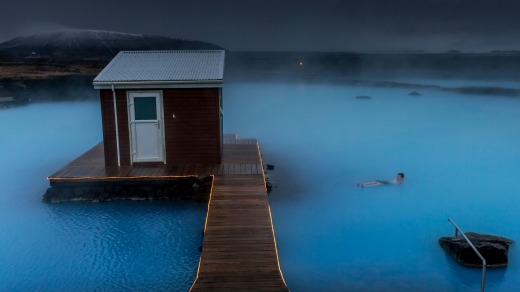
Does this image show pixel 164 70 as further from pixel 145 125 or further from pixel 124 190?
pixel 124 190

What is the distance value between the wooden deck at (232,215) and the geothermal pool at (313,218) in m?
0.77

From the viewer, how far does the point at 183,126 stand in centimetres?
1038

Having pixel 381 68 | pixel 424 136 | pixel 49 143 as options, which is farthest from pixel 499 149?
pixel 381 68

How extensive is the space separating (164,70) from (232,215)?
4746 millimetres

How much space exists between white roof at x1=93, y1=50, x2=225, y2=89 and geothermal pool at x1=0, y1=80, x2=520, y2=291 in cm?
283

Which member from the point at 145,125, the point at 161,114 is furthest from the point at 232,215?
the point at 145,125

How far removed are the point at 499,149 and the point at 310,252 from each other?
1381cm

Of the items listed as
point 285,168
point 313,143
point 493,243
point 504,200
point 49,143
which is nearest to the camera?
point 493,243

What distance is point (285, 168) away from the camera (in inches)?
518

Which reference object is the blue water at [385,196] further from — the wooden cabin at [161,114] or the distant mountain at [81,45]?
the distant mountain at [81,45]

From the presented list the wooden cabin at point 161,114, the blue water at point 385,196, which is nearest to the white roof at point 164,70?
the wooden cabin at point 161,114

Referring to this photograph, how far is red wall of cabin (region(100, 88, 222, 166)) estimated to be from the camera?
1021cm

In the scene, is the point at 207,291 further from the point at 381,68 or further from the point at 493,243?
the point at 381,68

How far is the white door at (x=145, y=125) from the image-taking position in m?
10.2
